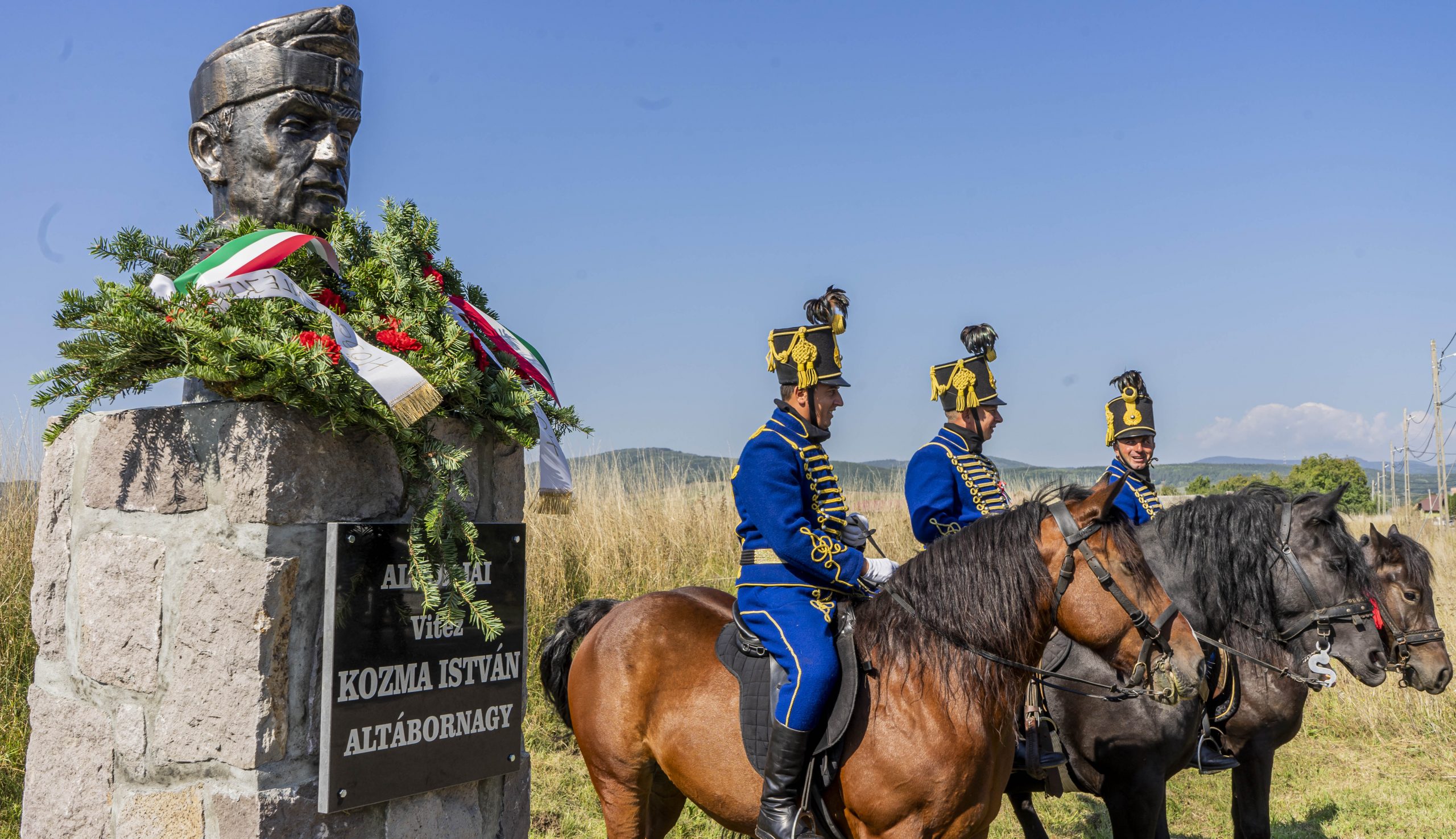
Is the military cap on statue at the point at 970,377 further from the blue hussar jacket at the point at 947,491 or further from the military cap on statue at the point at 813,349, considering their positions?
the military cap on statue at the point at 813,349

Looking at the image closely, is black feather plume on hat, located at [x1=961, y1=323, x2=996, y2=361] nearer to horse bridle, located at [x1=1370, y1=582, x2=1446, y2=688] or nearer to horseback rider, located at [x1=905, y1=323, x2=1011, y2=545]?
horseback rider, located at [x1=905, y1=323, x2=1011, y2=545]

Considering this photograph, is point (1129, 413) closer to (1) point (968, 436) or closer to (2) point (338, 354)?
(1) point (968, 436)

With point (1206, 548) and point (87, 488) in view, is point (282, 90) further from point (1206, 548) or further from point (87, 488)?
point (1206, 548)

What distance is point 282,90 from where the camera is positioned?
2938mm

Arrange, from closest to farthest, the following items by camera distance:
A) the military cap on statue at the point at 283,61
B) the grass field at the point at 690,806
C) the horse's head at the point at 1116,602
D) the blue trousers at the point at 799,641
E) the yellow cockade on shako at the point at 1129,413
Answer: the military cap on statue at the point at 283,61 < the horse's head at the point at 1116,602 < the blue trousers at the point at 799,641 < the grass field at the point at 690,806 < the yellow cockade on shako at the point at 1129,413

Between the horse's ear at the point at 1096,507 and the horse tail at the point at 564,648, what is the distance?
2.24m

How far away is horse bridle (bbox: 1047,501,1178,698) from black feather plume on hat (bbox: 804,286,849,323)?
3.78 feet

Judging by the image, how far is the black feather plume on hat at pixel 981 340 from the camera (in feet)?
17.8

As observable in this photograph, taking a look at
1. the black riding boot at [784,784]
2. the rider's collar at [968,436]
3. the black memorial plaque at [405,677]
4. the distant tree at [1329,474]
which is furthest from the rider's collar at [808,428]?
the distant tree at [1329,474]

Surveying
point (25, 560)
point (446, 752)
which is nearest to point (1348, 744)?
point (446, 752)

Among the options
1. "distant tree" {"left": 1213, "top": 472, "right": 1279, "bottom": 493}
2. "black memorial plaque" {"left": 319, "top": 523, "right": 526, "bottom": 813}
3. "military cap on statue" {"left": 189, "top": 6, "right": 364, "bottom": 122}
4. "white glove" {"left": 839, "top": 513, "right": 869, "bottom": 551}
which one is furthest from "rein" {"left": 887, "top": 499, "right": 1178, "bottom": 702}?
"military cap on statue" {"left": 189, "top": 6, "right": 364, "bottom": 122}

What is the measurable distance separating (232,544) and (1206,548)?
14.2ft

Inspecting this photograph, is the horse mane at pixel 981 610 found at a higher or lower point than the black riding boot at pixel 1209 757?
higher

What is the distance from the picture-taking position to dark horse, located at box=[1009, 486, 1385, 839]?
4.50 m
